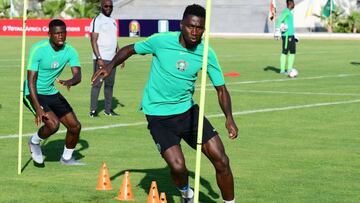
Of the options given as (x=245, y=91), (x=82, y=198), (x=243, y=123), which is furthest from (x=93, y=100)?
(x=82, y=198)

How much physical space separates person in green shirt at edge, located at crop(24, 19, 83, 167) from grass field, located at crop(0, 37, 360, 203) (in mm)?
338

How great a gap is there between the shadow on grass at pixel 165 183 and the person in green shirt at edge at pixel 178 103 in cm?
105

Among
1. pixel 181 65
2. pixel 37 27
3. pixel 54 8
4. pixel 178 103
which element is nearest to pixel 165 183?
pixel 178 103

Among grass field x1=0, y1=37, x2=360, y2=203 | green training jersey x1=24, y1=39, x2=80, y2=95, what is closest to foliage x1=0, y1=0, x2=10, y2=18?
grass field x1=0, y1=37, x2=360, y2=203

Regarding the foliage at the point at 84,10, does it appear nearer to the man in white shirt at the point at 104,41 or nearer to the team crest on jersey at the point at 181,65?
the man in white shirt at the point at 104,41

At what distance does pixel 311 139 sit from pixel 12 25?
156 feet

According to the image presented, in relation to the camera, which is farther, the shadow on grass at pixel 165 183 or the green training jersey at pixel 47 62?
the green training jersey at pixel 47 62

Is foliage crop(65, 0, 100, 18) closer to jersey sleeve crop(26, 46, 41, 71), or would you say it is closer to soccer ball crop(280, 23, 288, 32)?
soccer ball crop(280, 23, 288, 32)

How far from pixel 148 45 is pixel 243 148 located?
532 centimetres

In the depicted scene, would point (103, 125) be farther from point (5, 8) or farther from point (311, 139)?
point (5, 8)

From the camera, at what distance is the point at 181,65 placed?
10.1 m

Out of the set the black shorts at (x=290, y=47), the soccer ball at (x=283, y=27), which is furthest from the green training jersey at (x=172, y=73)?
the soccer ball at (x=283, y=27)

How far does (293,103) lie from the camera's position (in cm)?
2228

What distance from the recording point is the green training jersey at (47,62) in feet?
42.8
